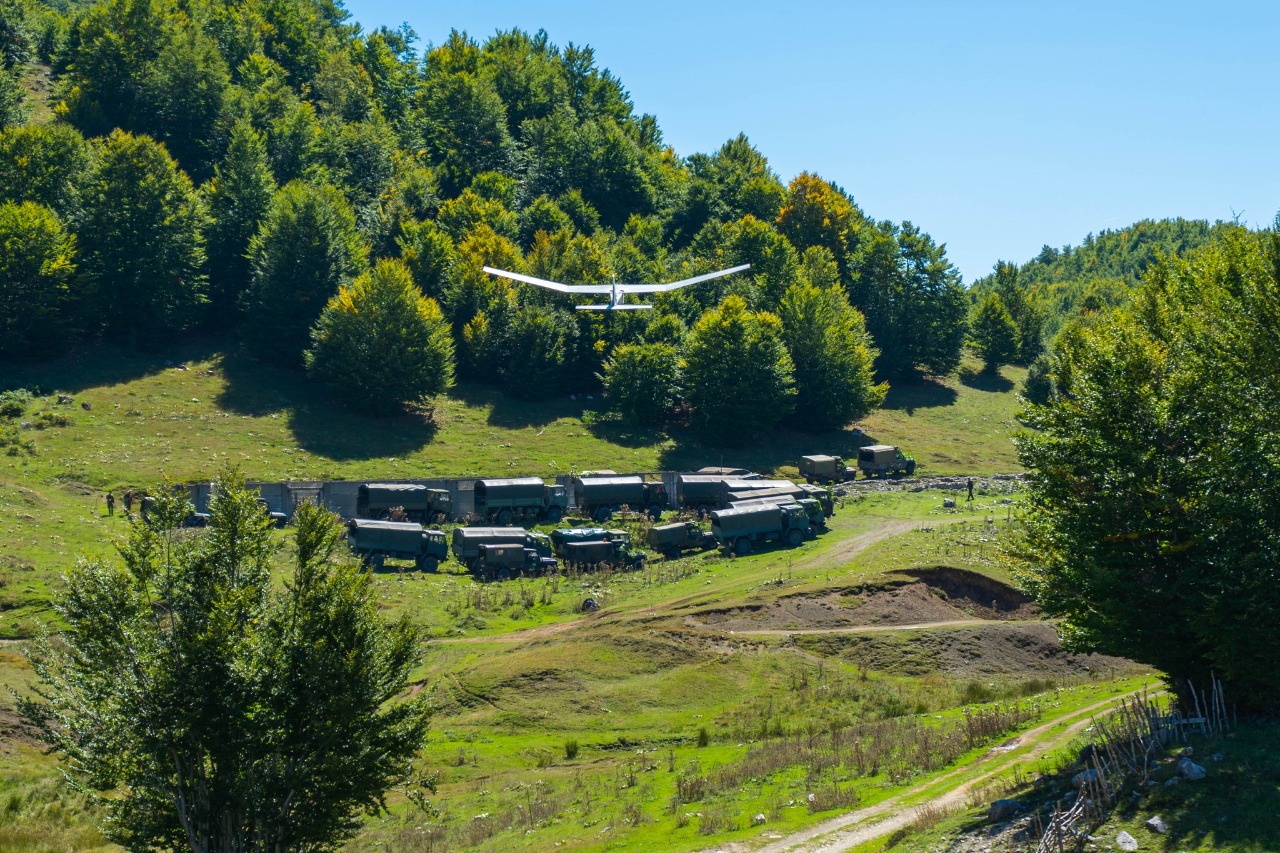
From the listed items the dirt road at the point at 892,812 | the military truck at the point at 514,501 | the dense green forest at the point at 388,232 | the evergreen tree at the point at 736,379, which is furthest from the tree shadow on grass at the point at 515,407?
the dirt road at the point at 892,812

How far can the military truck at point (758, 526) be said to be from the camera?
252 feet

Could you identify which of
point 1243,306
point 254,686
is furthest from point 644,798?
point 1243,306

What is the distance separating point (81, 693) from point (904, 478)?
85.5m

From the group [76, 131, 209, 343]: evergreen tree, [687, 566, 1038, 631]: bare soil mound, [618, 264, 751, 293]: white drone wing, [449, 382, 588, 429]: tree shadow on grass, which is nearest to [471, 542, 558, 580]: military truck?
[687, 566, 1038, 631]: bare soil mound

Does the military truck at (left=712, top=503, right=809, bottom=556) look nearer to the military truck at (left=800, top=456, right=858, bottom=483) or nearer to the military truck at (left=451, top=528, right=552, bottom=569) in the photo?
the military truck at (left=451, top=528, right=552, bottom=569)

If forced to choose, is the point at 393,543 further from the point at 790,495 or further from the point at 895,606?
the point at 895,606

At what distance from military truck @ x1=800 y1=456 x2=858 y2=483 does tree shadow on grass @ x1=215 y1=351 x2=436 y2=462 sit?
34.8 m

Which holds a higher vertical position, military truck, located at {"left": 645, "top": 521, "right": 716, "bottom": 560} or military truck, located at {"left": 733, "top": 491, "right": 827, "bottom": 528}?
military truck, located at {"left": 733, "top": 491, "right": 827, "bottom": 528}

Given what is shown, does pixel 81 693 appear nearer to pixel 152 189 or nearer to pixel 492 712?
pixel 492 712

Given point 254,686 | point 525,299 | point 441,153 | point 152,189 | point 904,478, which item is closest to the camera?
point 254,686

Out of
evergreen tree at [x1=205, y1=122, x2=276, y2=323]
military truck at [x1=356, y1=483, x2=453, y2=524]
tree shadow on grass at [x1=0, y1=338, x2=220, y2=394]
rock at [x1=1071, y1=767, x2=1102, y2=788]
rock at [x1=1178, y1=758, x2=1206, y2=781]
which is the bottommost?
rock at [x1=1071, y1=767, x2=1102, y2=788]

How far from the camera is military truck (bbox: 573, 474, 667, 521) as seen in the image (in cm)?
8706

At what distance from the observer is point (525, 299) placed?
129750 mm

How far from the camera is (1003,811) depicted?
93.6 ft
